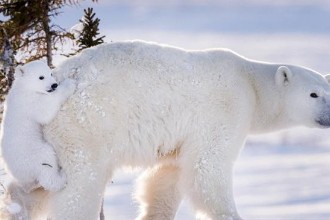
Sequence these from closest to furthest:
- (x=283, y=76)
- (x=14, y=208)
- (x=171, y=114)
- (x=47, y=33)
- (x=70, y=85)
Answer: (x=70, y=85) < (x=14, y=208) < (x=171, y=114) < (x=283, y=76) < (x=47, y=33)

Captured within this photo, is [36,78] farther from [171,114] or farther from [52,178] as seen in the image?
[171,114]

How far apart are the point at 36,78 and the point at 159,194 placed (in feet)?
8.69

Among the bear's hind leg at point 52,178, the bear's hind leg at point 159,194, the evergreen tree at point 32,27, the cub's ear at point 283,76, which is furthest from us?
the evergreen tree at point 32,27

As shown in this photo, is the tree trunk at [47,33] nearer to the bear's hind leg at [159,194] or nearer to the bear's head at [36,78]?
the bear's hind leg at [159,194]

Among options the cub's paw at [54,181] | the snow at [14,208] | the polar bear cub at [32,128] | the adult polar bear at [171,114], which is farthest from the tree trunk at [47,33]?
the cub's paw at [54,181]

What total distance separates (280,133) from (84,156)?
3.12 metres

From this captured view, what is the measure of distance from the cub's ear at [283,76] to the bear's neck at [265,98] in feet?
0.25

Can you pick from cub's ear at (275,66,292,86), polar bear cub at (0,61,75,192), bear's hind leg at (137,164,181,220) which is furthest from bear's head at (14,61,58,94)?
cub's ear at (275,66,292,86)

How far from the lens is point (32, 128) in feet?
28.6

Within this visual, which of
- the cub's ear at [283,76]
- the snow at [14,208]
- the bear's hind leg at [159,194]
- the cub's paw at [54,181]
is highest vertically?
the cub's ear at [283,76]

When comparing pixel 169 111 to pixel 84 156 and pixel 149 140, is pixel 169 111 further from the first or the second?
pixel 84 156

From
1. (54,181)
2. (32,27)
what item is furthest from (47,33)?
(54,181)

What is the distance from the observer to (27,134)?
8.65m

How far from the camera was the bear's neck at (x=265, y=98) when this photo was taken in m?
10.1
